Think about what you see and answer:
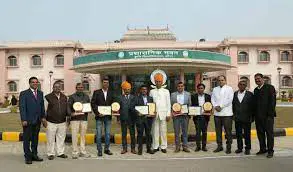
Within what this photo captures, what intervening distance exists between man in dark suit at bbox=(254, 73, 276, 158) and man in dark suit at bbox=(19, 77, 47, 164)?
458 centimetres

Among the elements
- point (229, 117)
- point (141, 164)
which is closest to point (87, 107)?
point (141, 164)

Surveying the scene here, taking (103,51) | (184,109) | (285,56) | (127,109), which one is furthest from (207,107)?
(285,56)

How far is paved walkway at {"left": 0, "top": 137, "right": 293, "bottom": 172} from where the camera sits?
738cm

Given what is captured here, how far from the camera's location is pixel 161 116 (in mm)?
9453

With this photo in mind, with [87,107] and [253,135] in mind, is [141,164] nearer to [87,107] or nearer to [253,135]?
[87,107]

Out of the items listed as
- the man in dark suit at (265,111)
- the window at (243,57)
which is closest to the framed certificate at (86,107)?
the man in dark suit at (265,111)

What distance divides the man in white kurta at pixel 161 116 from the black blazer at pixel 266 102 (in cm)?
201

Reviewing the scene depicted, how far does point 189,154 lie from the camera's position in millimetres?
9117

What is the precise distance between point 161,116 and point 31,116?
2.88 meters

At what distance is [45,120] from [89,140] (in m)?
2.79

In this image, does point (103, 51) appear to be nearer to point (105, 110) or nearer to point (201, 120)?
point (201, 120)

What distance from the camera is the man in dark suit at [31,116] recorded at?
8.27m

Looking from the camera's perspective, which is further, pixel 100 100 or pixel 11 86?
pixel 11 86

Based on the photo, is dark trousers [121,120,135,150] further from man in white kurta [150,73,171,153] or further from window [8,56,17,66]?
window [8,56,17,66]
